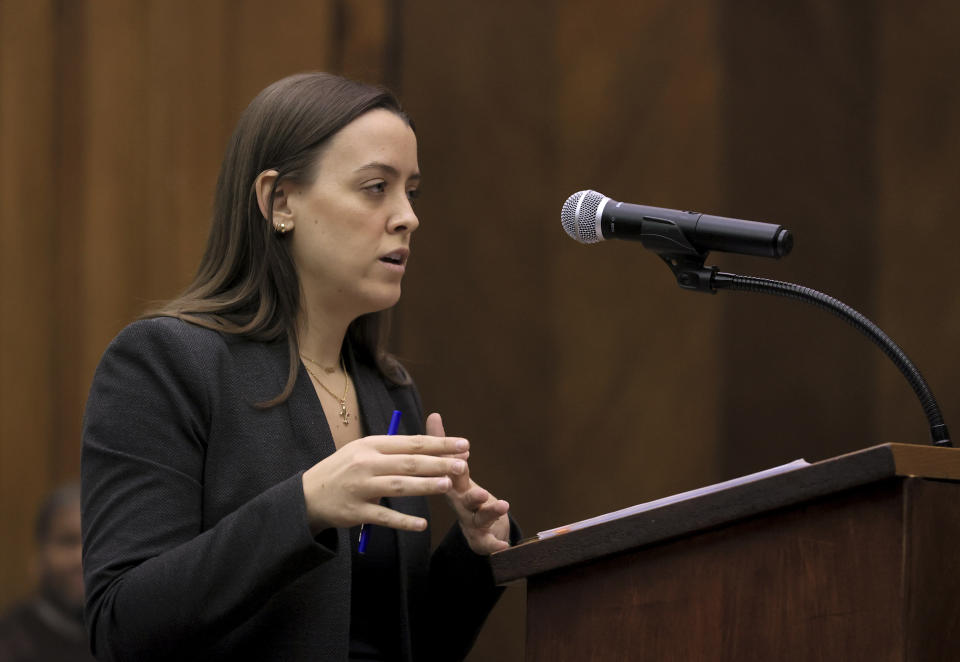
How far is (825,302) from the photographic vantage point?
4.26 feet

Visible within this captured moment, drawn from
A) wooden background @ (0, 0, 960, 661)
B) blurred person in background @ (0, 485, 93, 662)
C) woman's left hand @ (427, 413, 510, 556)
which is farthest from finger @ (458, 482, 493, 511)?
blurred person in background @ (0, 485, 93, 662)

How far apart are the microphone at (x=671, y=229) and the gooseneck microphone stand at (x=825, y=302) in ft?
0.08

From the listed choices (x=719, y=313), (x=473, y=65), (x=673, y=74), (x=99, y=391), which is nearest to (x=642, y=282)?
(x=719, y=313)

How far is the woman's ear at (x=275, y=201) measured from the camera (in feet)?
5.55

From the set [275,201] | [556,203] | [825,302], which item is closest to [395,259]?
[275,201]

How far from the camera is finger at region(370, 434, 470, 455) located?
125 cm

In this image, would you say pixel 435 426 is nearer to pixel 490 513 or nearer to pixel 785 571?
pixel 490 513

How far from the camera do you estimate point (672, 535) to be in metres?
1.14

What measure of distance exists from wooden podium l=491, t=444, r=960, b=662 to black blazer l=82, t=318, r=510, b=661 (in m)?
0.34

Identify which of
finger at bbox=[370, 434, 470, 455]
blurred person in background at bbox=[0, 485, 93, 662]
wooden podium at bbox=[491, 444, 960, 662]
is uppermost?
finger at bbox=[370, 434, 470, 455]

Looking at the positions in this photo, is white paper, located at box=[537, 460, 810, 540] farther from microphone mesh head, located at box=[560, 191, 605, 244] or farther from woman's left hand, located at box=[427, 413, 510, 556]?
microphone mesh head, located at box=[560, 191, 605, 244]

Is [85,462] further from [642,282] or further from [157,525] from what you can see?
[642,282]

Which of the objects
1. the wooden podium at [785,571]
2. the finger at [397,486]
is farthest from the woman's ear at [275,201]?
the wooden podium at [785,571]

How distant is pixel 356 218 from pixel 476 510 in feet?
Answer: 1.58
